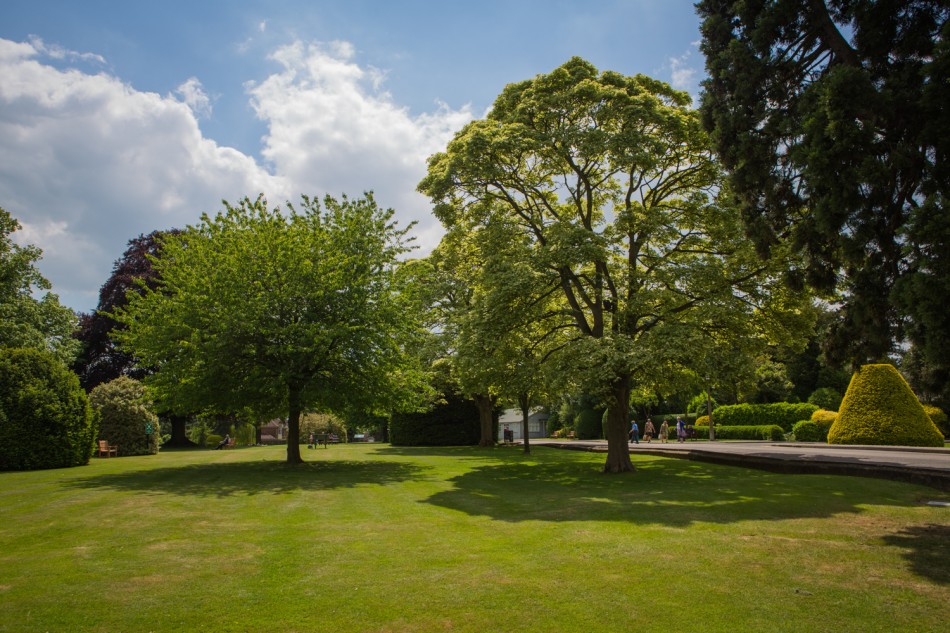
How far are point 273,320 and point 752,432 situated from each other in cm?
3509

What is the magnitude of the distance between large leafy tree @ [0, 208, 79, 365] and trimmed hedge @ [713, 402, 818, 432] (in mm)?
45697

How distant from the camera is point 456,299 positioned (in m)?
36.9

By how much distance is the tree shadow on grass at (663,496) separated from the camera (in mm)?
10828

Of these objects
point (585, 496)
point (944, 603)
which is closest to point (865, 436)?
point (585, 496)

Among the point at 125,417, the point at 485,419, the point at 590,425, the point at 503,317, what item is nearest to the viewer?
the point at 503,317

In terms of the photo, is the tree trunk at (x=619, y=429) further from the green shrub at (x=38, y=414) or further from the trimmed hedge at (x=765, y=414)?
the trimmed hedge at (x=765, y=414)

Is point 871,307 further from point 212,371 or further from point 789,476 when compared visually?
point 212,371

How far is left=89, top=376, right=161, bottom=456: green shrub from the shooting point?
28.6m

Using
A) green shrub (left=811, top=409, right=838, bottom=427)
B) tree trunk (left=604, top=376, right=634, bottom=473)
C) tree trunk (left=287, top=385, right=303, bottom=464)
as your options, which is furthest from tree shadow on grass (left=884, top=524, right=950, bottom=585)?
green shrub (left=811, top=409, right=838, bottom=427)

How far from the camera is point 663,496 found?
13.4m

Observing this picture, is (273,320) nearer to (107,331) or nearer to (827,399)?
(107,331)

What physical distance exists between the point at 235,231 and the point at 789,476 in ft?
65.6

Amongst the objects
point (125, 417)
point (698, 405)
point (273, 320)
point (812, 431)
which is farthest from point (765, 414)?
point (125, 417)

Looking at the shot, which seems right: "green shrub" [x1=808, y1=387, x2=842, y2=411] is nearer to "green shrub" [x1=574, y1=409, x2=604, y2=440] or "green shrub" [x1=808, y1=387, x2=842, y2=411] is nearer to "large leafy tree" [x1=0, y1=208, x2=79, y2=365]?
"green shrub" [x1=574, y1=409, x2=604, y2=440]
